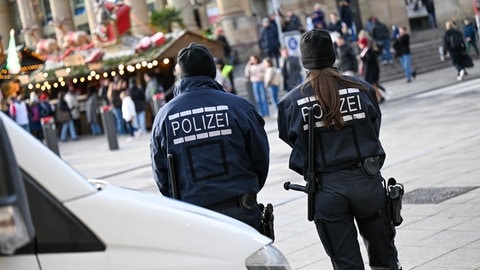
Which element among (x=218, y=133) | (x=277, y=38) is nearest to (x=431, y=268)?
(x=218, y=133)

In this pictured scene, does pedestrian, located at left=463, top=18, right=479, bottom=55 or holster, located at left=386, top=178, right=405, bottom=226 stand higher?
holster, located at left=386, top=178, right=405, bottom=226

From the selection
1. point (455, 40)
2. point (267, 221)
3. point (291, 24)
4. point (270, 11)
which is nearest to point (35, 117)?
point (291, 24)

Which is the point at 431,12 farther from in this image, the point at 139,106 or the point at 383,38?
the point at 139,106

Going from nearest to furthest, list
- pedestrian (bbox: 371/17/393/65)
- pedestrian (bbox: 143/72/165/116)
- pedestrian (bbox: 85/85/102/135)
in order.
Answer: pedestrian (bbox: 143/72/165/116) < pedestrian (bbox: 85/85/102/135) < pedestrian (bbox: 371/17/393/65)

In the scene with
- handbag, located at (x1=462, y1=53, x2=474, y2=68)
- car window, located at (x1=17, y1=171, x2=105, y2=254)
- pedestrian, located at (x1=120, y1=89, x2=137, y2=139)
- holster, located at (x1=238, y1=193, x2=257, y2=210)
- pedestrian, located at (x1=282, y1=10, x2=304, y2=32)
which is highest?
car window, located at (x1=17, y1=171, x2=105, y2=254)

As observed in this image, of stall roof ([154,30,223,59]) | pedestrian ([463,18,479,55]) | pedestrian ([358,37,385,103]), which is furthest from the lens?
pedestrian ([463,18,479,55])

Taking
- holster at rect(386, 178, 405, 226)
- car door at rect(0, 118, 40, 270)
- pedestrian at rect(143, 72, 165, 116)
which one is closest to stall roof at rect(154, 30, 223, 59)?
pedestrian at rect(143, 72, 165, 116)

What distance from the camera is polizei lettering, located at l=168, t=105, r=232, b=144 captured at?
203 inches

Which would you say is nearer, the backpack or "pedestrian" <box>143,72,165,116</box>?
the backpack

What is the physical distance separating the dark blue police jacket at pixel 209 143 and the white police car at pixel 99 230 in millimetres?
1909

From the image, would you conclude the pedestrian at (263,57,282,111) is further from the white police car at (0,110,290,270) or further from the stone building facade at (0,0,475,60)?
the white police car at (0,110,290,270)

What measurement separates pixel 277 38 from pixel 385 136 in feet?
60.7

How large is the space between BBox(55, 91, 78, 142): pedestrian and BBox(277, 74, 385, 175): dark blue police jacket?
27887 millimetres

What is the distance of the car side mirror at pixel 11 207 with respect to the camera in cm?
236
